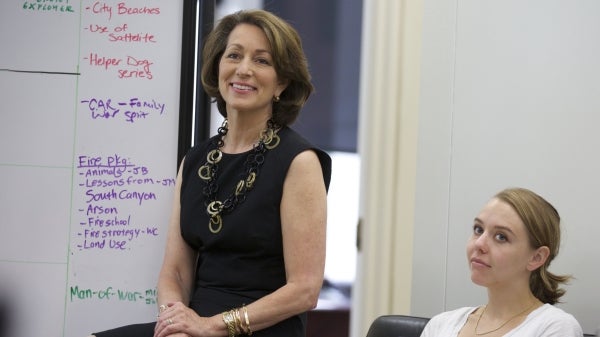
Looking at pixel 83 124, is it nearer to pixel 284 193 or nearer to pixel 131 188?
pixel 131 188

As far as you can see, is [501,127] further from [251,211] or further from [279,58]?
[251,211]

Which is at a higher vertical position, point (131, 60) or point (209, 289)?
point (131, 60)

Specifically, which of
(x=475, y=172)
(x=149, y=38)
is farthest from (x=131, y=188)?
(x=475, y=172)

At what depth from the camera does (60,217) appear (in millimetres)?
2600

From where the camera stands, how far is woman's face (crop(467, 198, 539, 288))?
1872mm

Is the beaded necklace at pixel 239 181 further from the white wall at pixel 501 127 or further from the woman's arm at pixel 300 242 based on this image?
the white wall at pixel 501 127

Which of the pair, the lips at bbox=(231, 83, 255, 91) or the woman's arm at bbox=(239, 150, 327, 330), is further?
the lips at bbox=(231, 83, 255, 91)

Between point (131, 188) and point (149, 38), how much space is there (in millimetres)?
489

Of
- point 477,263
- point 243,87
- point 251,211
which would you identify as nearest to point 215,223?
point 251,211

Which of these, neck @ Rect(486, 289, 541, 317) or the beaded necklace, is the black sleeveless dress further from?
neck @ Rect(486, 289, 541, 317)

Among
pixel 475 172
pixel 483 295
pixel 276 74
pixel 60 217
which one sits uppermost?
pixel 276 74

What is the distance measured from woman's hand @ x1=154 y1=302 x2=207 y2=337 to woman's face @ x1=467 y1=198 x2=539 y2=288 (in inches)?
26.5

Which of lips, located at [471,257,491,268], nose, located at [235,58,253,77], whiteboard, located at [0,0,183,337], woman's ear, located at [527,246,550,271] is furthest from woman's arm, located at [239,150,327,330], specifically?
whiteboard, located at [0,0,183,337]

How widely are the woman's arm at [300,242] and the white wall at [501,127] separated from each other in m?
0.54
